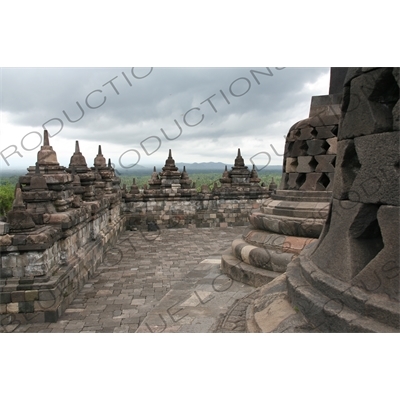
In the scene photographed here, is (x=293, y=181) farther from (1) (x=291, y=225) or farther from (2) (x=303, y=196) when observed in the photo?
(1) (x=291, y=225)

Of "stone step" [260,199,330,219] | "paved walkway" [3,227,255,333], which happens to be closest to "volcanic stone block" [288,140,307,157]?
"stone step" [260,199,330,219]

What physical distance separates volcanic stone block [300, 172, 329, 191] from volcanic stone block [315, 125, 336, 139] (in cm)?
69

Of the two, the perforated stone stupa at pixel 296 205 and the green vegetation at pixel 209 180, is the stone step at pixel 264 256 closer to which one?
the perforated stone stupa at pixel 296 205

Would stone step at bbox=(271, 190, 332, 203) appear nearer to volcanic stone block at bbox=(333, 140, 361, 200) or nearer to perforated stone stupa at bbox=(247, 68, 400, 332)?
perforated stone stupa at bbox=(247, 68, 400, 332)

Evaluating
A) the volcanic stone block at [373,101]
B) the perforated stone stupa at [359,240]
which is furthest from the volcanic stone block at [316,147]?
the volcanic stone block at [373,101]

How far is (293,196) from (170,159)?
958cm

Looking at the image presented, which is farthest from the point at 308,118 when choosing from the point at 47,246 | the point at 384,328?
the point at 384,328

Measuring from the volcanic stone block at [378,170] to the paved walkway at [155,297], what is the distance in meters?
1.57

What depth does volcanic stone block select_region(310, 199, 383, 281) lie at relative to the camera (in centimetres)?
252

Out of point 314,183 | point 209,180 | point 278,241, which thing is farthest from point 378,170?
point 209,180

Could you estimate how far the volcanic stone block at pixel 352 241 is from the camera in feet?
8.27

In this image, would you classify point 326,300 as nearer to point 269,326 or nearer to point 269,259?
point 269,326

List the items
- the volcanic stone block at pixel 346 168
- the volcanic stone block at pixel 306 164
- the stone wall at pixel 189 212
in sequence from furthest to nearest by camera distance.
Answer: the stone wall at pixel 189 212, the volcanic stone block at pixel 306 164, the volcanic stone block at pixel 346 168

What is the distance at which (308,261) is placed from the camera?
3090 millimetres
